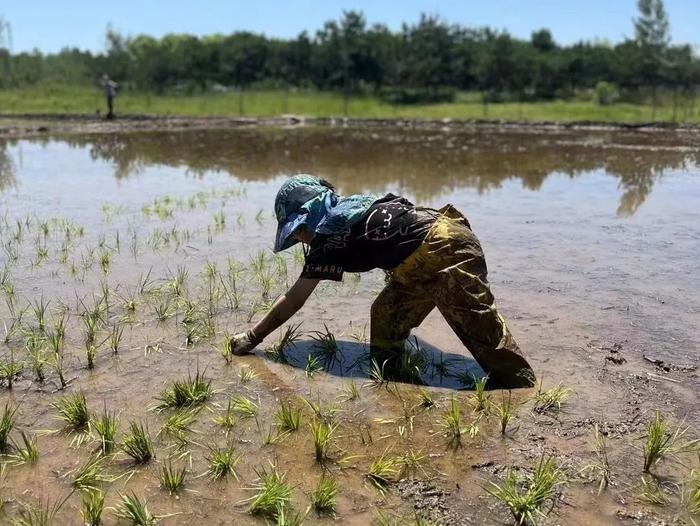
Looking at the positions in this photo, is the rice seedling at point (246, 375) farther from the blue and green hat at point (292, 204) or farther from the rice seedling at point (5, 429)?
the rice seedling at point (5, 429)

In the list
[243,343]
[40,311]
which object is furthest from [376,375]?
[40,311]

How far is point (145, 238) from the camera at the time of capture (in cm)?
734

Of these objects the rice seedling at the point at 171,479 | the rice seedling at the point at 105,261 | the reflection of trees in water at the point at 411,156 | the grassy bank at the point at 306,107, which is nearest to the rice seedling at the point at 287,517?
the rice seedling at the point at 171,479

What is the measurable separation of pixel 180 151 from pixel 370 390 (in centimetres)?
1453

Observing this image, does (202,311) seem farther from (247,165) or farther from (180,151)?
(180,151)

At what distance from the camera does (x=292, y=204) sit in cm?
393

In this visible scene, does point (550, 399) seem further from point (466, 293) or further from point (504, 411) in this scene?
point (466, 293)

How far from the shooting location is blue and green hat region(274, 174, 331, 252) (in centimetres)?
385

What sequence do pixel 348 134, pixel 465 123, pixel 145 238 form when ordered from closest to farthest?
pixel 145 238 < pixel 348 134 < pixel 465 123

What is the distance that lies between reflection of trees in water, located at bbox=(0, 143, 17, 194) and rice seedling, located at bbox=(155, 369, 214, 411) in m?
8.32

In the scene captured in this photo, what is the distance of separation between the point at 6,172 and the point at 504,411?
39.3ft

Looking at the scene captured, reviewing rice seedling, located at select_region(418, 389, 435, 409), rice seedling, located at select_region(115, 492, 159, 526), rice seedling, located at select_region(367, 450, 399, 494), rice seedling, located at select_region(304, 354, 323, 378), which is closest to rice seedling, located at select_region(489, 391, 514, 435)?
rice seedling, located at select_region(418, 389, 435, 409)

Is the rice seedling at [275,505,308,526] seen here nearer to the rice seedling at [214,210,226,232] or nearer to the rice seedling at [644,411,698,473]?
the rice seedling at [644,411,698,473]

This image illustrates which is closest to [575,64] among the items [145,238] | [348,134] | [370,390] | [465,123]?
[465,123]
